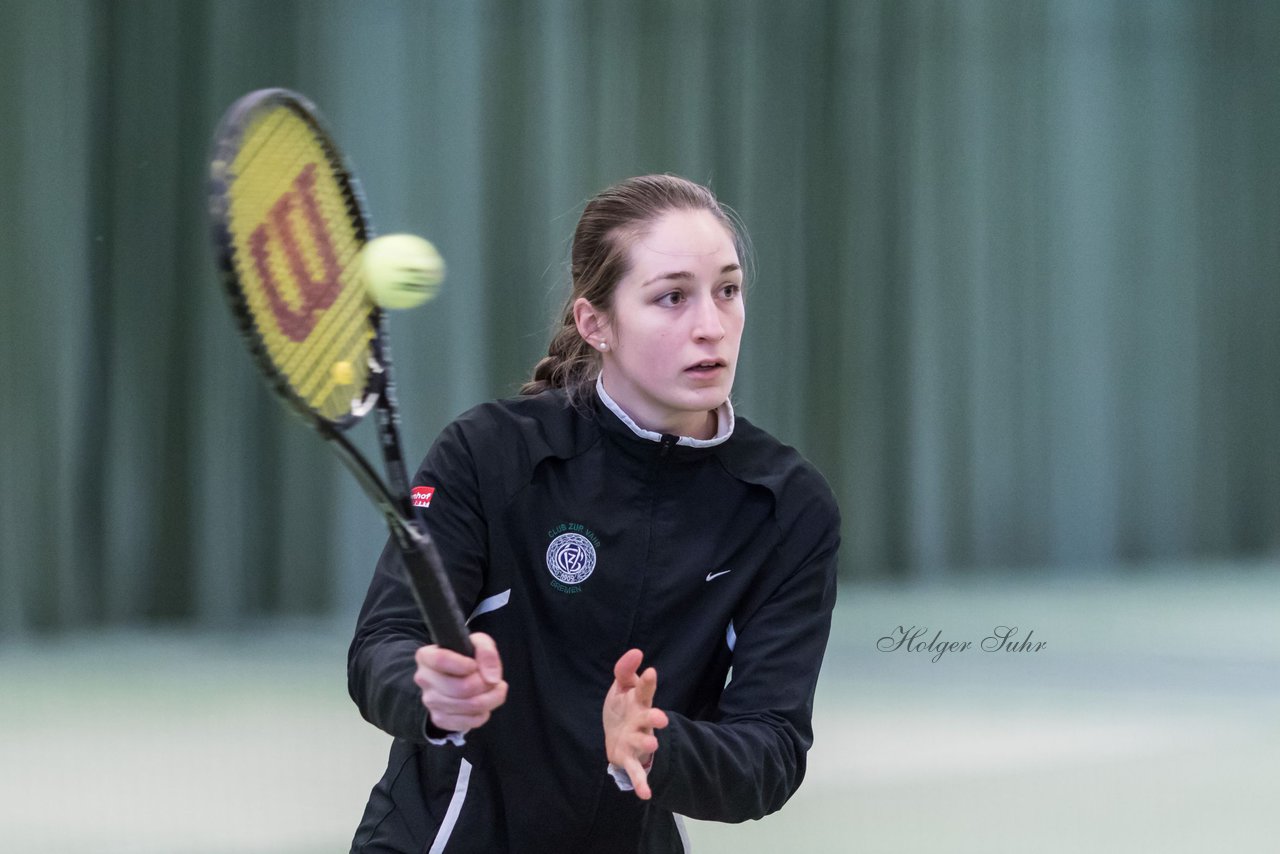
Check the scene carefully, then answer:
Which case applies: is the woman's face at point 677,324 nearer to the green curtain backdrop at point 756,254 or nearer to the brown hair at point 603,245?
the brown hair at point 603,245

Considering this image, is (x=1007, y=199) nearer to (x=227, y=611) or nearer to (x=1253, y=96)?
(x=1253, y=96)

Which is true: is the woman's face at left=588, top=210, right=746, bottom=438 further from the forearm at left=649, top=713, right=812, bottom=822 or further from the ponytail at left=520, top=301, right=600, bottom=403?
the forearm at left=649, top=713, right=812, bottom=822

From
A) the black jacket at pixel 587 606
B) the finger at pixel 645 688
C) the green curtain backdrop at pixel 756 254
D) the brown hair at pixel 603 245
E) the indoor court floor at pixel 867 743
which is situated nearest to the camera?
the finger at pixel 645 688

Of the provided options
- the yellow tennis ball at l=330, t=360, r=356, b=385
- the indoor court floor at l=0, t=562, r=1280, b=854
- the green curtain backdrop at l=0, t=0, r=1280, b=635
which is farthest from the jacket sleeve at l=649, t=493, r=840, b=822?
the green curtain backdrop at l=0, t=0, r=1280, b=635

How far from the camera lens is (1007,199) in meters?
5.19

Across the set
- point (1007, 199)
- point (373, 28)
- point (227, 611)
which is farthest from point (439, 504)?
point (1007, 199)

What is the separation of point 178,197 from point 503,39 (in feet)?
3.29

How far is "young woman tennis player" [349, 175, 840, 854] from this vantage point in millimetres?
1469

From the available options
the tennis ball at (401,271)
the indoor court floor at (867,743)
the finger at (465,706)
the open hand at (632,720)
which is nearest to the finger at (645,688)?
the open hand at (632,720)

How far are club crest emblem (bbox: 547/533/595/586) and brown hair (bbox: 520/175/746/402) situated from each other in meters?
0.16

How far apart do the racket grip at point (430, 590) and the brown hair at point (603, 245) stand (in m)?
0.49

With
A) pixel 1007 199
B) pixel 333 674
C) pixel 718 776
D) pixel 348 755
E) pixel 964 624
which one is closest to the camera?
pixel 718 776

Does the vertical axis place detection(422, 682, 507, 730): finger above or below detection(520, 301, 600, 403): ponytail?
below

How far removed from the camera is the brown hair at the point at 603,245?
1574 mm
